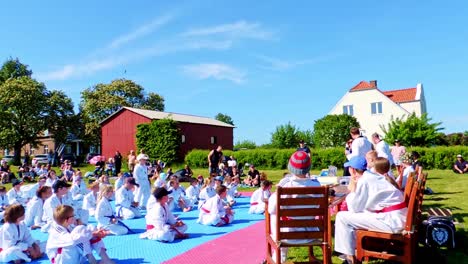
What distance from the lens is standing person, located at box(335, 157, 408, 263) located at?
5137 mm

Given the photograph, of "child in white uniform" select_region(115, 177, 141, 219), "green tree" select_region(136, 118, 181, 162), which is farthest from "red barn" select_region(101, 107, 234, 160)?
"child in white uniform" select_region(115, 177, 141, 219)

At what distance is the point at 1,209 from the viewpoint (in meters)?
12.4

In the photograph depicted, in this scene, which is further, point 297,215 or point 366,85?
point 366,85

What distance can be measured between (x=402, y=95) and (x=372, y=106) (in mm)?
6864

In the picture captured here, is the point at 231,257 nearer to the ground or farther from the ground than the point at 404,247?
nearer to the ground

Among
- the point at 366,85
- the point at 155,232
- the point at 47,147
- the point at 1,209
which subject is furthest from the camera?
the point at 47,147

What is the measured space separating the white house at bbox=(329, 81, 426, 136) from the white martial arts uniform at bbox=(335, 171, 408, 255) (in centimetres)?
4101

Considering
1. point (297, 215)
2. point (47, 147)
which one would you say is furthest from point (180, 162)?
point (47, 147)

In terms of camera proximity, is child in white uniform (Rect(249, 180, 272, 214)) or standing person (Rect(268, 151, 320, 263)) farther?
child in white uniform (Rect(249, 180, 272, 214))

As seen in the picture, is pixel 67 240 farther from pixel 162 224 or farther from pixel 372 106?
pixel 372 106

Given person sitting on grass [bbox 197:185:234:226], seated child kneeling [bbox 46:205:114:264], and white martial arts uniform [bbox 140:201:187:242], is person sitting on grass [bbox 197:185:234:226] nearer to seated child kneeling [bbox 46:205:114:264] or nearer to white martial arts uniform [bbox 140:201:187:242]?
white martial arts uniform [bbox 140:201:187:242]

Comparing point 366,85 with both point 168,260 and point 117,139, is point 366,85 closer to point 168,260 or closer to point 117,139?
point 117,139

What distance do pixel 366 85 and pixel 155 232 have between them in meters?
43.5

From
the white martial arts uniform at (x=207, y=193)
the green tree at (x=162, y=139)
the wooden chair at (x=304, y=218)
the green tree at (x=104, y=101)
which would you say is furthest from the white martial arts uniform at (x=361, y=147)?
the green tree at (x=104, y=101)
